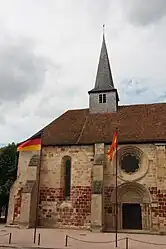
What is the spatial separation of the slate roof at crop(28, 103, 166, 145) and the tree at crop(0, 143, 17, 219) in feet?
18.4

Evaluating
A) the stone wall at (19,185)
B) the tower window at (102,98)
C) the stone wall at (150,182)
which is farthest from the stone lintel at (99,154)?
the tower window at (102,98)

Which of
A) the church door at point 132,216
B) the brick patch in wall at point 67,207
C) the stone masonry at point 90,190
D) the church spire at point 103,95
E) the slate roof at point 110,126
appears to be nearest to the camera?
the stone masonry at point 90,190

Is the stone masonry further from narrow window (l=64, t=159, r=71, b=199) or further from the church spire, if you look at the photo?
the church spire

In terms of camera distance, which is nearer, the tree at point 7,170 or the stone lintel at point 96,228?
the stone lintel at point 96,228

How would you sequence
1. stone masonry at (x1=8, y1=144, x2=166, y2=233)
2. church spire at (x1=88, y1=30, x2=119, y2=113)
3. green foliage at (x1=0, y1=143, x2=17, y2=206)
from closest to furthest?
stone masonry at (x1=8, y1=144, x2=166, y2=233) → green foliage at (x1=0, y1=143, x2=17, y2=206) → church spire at (x1=88, y1=30, x2=119, y2=113)

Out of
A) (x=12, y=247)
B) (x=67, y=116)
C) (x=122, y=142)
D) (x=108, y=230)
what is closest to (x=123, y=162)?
(x=122, y=142)

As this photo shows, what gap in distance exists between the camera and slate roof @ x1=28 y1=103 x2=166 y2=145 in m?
21.0

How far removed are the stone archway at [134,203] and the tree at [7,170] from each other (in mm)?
11238

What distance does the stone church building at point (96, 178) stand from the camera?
19.1 m

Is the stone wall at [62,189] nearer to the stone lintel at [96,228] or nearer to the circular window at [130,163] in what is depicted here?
the stone lintel at [96,228]

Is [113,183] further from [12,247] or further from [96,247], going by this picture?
[12,247]

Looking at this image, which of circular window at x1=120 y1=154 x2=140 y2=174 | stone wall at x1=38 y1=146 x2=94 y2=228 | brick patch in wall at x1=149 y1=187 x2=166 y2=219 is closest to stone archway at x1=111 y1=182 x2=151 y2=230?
brick patch in wall at x1=149 y1=187 x2=166 y2=219

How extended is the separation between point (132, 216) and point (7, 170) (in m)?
13.4

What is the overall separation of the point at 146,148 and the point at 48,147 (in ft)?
26.7
